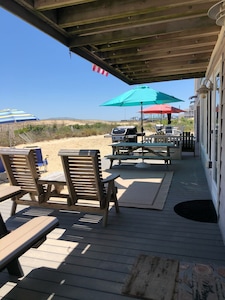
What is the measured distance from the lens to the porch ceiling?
2.42 meters

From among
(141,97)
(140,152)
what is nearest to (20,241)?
(141,97)

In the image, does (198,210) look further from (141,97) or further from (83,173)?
(141,97)

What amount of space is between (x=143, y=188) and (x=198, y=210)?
1422 mm

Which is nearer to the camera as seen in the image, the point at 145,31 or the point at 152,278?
the point at 152,278

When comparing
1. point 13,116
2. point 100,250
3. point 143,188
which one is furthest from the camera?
point 13,116

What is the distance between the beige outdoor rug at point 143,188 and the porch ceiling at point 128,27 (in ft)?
8.12

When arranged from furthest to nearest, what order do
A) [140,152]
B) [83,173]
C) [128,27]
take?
[140,152] < [128,27] < [83,173]

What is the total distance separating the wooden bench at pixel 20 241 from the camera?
148cm

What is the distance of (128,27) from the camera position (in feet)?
9.76

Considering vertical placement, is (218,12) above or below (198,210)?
above

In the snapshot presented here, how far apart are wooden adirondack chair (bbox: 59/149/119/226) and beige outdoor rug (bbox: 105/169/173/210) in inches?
35.1

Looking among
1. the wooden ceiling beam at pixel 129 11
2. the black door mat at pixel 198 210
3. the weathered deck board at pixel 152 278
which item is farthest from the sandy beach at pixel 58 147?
the weathered deck board at pixel 152 278

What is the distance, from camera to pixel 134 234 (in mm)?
2752

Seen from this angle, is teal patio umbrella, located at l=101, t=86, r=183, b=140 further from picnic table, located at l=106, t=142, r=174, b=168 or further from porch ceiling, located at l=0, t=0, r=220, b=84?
porch ceiling, located at l=0, t=0, r=220, b=84
